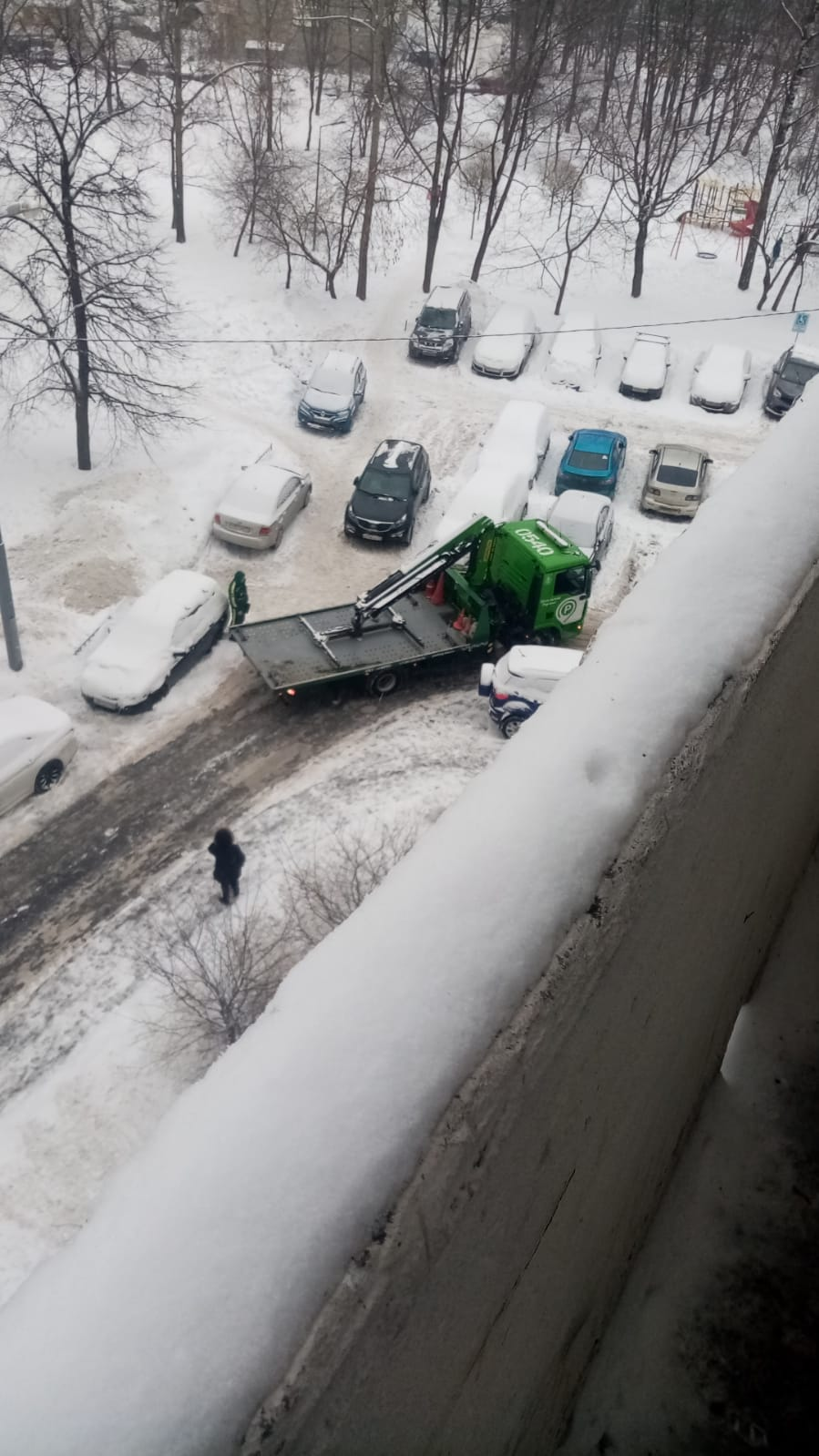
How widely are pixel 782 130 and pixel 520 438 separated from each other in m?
12.6

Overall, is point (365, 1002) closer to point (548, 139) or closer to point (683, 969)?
point (683, 969)

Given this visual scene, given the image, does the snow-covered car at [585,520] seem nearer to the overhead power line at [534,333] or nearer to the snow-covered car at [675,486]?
the snow-covered car at [675,486]

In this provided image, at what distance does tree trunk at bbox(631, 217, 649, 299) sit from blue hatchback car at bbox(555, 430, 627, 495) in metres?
10.8

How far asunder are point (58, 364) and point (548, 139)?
25.1 meters

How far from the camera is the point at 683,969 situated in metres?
2.02

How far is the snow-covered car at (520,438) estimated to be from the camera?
17594mm

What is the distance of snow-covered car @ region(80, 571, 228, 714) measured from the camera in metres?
12.7

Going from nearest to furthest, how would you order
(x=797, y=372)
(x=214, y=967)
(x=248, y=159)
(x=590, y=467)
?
(x=214, y=967), (x=590, y=467), (x=797, y=372), (x=248, y=159)

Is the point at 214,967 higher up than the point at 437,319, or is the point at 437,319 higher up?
the point at 437,319

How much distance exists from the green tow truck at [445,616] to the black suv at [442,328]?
1068cm

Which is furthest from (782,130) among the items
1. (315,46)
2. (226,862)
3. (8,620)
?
(226,862)

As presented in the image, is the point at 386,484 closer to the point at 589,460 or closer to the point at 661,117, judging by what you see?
the point at 589,460

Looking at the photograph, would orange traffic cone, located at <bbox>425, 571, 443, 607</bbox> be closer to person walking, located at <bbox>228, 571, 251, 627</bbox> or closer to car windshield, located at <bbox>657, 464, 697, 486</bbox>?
person walking, located at <bbox>228, 571, 251, 627</bbox>

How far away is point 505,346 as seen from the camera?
75.2ft
